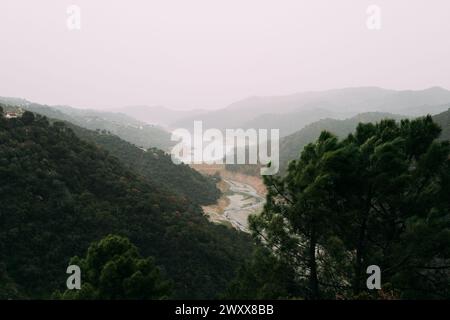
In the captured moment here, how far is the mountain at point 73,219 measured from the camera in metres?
24.6

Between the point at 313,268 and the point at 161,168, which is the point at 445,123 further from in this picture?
the point at 313,268

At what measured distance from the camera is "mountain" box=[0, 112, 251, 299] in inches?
968

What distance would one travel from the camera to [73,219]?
29719 mm

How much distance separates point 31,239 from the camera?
2541cm

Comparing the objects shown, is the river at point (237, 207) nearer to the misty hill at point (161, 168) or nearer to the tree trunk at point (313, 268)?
the misty hill at point (161, 168)

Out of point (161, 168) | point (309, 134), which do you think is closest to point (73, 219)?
point (161, 168)

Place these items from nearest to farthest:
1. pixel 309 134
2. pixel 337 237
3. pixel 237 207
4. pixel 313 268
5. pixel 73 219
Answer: pixel 337 237
pixel 313 268
pixel 73 219
pixel 237 207
pixel 309 134

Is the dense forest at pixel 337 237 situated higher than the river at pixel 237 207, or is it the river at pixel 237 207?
the dense forest at pixel 337 237

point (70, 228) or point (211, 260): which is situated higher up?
point (70, 228)

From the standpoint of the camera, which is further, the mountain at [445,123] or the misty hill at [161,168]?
the misty hill at [161,168]

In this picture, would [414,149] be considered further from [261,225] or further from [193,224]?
[193,224]

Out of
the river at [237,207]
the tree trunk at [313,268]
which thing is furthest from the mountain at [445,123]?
the tree trunk at [313,268]

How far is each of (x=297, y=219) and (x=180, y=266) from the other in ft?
63.9
